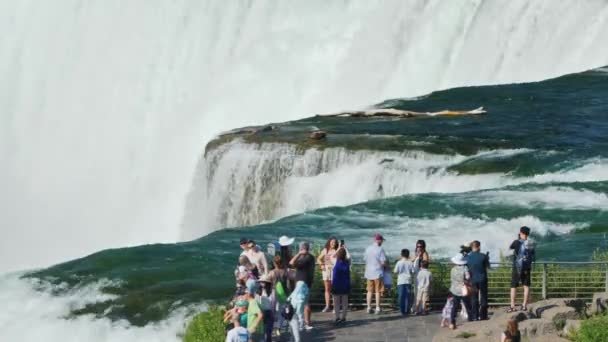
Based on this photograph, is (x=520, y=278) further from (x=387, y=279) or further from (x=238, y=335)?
(x=238, y=335)

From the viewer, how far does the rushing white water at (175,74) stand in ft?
167

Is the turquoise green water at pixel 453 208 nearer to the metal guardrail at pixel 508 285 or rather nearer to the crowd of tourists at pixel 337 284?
the metal guardrail at pixel 508 285

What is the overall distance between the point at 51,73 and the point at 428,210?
37.1 m

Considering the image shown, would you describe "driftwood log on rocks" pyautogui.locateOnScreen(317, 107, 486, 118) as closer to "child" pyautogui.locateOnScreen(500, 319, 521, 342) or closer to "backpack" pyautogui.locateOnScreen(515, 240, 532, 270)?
"backpack" pyautogui.locateOnScreen(515, 240, 532, 270)

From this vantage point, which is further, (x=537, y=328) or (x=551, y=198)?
(x=551, y=198)

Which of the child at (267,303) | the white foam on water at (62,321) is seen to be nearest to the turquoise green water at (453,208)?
the white foam on water at (62,321)

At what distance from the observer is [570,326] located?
74.8ft

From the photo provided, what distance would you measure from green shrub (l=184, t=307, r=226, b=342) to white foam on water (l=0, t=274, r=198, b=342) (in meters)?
1.40

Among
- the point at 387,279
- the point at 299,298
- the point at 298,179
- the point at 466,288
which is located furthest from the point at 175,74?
the point at 299,298

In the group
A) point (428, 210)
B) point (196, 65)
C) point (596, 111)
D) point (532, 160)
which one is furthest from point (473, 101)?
point (196, 65)

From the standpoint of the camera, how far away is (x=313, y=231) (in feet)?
110

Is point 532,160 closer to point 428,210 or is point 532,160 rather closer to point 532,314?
point 428,210

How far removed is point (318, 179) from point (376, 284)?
1458 cm

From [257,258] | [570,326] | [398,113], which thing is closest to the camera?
[570,326]
